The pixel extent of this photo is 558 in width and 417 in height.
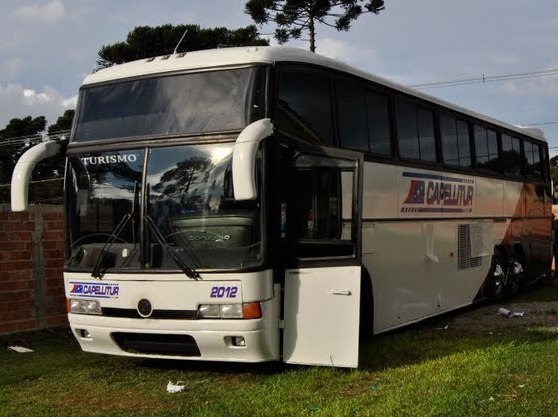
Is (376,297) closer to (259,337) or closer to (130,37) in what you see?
(259,337)

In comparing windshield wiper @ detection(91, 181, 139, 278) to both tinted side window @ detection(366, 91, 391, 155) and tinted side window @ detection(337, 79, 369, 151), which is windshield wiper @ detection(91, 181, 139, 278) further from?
tinted side window @ detection(366, 91, 391, 155)

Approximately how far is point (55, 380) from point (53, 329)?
3.04 m

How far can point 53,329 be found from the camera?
9.77 metres

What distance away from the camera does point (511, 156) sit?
13.6 m

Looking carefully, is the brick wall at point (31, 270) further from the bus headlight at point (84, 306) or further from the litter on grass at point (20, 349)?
the bus headlight at point (84, 306)

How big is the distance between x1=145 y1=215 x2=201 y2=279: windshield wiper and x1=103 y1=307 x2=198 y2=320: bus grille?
0.37 m

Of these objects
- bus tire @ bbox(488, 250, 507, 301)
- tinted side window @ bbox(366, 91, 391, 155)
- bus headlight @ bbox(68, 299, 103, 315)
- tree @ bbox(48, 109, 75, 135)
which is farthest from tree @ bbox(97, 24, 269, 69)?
bus headlight @ bbox(68, 299, 103, 315)

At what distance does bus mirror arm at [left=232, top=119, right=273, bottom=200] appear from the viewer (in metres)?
5.55

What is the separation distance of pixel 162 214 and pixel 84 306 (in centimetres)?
132

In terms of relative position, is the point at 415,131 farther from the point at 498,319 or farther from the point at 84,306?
the point at 84,306

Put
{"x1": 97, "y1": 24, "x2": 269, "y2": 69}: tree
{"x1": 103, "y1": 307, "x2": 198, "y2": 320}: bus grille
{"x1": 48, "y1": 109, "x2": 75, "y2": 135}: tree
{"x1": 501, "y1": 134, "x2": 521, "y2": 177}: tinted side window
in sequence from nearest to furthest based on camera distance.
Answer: {"x1": 103, "y1": 307, "x2": 198, "y2": 320}: bus grille → {"x1": 501, "y1": 134, "x2": 521, "y2": 177}: tinted side window → {"x1": 97, "y1": 24, "x2": 269, "y2": 69}: tree → {"x1": 48, "y1": 109, "x2": 75, "y2": 135}: tree

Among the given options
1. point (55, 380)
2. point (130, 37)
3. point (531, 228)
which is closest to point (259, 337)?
point (55, 380)

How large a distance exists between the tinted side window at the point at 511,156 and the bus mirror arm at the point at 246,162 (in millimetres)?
8470

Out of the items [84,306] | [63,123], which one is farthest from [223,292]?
[63,123]
